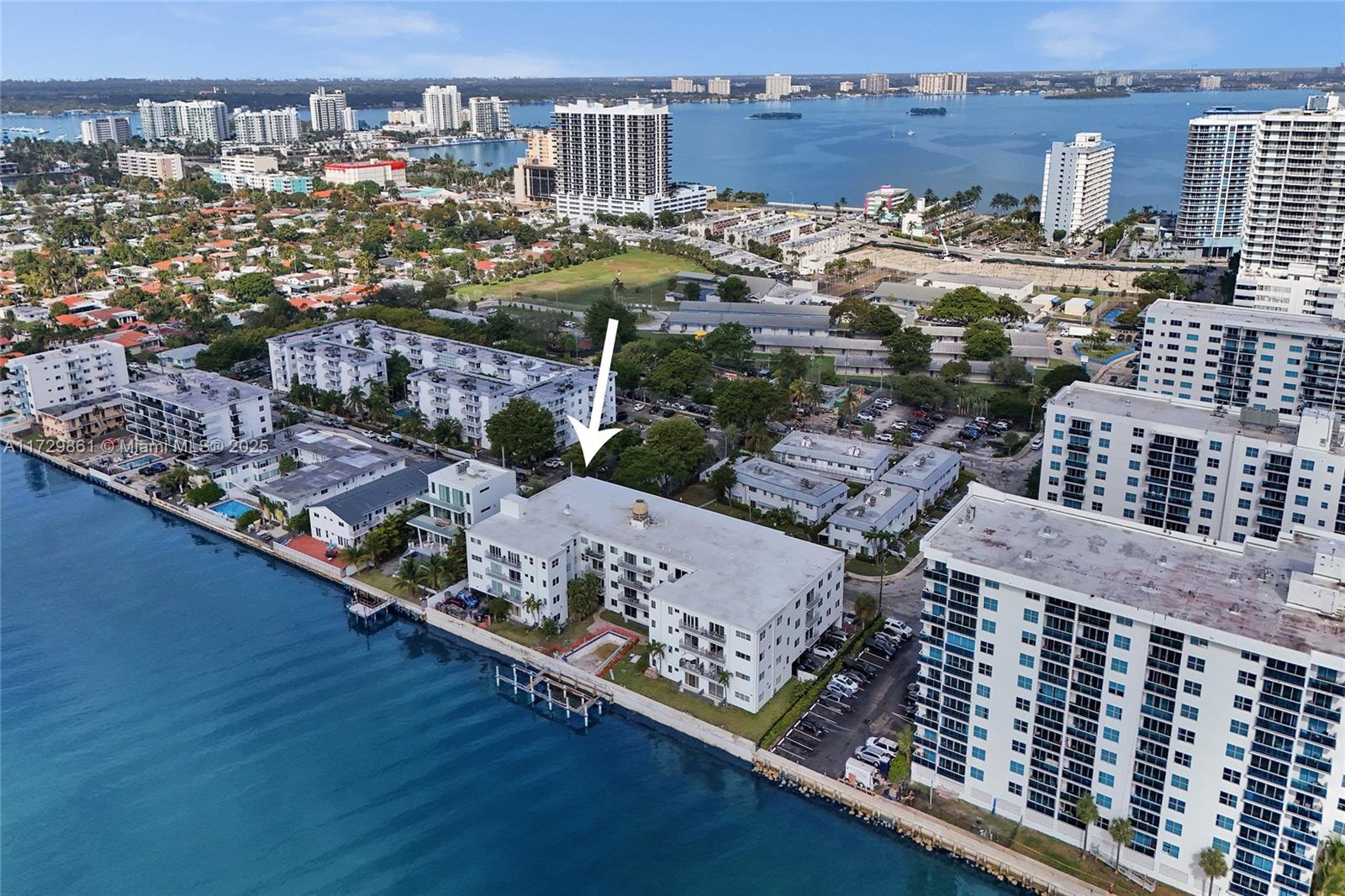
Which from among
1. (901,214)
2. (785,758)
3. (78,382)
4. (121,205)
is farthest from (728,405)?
(121,205)

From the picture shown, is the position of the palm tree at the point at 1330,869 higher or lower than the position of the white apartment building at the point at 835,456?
lower

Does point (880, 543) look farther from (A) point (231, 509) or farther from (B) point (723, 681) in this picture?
(A) point (231, 509)

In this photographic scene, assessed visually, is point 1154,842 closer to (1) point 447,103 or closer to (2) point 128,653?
(2) point 128,653

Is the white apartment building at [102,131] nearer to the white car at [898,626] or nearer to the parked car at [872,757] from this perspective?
the white car at [898,626]

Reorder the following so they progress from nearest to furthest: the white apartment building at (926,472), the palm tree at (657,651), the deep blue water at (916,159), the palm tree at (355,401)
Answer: the palm tree at (657,651)
the white apartment building at (926,472)
the palm tree at (355,401)
the deep blue water at (916,159)

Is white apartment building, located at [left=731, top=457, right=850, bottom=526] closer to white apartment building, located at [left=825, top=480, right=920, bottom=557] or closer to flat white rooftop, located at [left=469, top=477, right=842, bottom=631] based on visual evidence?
white apartment building, located at [left=825, top=480, right=920, bottom=557]

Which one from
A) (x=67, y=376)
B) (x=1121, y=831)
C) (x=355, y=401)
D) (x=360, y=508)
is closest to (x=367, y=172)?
(x=67, y=376)

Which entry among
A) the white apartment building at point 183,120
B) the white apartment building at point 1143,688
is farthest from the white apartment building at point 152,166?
the white apartment building at point 1143,688
